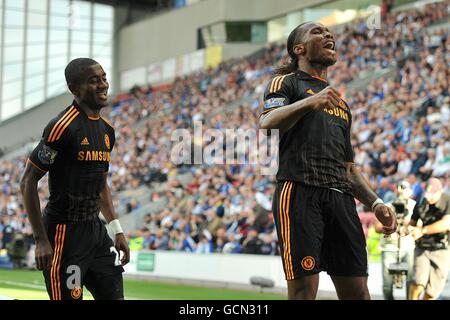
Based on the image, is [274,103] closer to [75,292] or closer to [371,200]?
[371,200]

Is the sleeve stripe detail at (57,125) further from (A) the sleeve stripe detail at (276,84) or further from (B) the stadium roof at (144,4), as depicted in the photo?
(B) the stadium roof at (144,4)

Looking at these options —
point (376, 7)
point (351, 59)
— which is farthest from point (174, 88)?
point (351, 59)

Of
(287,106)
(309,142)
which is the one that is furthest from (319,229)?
(287,106)

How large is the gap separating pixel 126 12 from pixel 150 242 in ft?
87.1

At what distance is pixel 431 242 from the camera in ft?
38.5

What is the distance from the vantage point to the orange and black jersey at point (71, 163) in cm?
556

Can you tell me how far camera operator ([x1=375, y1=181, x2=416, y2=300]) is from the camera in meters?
11.8

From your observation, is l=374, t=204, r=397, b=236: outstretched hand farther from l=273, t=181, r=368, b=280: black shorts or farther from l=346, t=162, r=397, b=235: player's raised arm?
l=273, t=181, r=368, b=280: black shorts

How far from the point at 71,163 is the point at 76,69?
635 mm

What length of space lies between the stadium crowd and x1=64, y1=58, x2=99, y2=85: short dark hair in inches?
418

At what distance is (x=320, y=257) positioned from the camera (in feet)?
17.1

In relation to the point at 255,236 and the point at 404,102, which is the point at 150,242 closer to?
the point at 255,236

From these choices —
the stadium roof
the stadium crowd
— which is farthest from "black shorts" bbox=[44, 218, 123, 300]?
the stadium roof

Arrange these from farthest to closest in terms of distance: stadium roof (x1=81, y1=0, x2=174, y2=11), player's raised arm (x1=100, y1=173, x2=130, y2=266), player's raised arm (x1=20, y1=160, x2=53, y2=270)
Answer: stadium roof (x1=81, y1=0, x2=174, y2=11)
player's raised arm (x1=100, y1=173, x2=130, y2=266)
player's raised arm (x1=20, y1=160, x2=53, y2=270)
